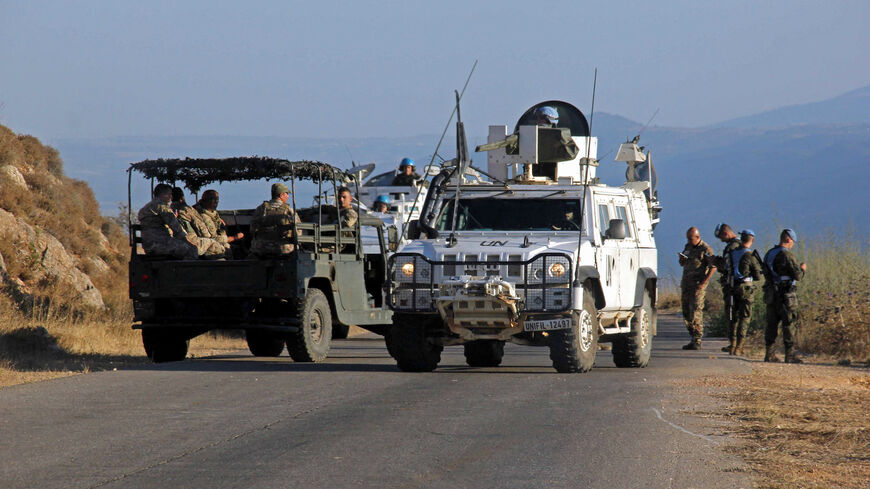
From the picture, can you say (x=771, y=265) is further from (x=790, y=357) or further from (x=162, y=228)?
(x=162, y=228)

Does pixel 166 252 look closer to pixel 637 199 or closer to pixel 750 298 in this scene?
pixel 637 199

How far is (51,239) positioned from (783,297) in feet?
53.4

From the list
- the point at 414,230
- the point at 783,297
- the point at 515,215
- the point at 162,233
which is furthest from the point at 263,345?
the point at 783,297

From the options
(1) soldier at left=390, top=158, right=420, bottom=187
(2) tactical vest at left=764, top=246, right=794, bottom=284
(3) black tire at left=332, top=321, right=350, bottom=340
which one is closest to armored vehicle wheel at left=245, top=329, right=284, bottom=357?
(3) black tire at left=332, top=321, right=350, bottom=340

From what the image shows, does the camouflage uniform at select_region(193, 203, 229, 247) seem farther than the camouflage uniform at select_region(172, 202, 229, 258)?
Yes

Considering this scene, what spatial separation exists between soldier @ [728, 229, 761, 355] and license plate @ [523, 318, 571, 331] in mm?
A: 6848

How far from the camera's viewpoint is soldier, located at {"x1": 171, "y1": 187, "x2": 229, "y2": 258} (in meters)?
17.6

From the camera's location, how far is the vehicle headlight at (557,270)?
14.7m

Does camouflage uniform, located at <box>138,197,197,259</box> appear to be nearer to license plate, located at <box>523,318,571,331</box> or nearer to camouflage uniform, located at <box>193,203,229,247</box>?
camouflage uniform, located at <box>193,203,229,247</box>

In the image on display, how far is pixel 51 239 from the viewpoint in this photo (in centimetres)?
2792

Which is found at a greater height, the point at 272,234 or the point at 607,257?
the point at 272,234

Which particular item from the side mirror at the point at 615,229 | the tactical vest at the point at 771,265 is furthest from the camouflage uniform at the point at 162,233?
the tactical vest at the point at 771,265

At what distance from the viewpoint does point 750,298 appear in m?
20.7

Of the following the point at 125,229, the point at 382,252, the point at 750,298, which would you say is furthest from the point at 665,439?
the point at 125,229
